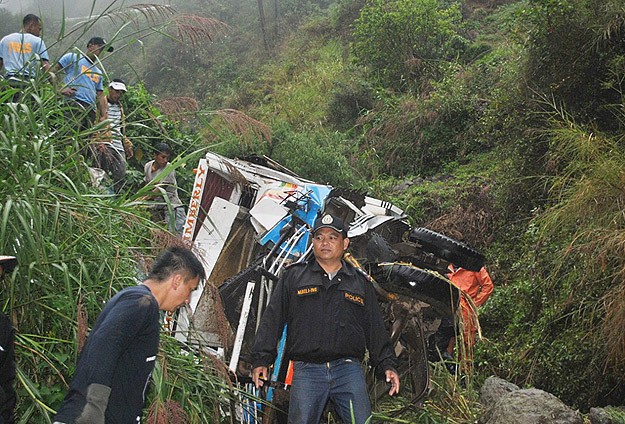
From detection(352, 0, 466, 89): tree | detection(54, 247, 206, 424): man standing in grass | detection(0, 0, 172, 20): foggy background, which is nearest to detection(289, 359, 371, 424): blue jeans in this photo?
detection(54, 247, 206, 424): man standing in grass

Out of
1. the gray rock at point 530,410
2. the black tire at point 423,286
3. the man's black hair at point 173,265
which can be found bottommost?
the gray rock at point 530,410

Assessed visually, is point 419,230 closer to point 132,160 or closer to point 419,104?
point 132,160

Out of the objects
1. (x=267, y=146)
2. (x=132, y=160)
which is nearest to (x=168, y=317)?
(x=132, y=160)

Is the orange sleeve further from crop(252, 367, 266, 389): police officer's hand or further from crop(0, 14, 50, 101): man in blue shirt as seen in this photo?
crop(0, 14, 50, 101): man in blue shirt

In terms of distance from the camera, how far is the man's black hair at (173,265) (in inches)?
139

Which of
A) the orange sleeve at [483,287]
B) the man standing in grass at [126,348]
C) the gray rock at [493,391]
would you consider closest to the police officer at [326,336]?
the gray rock at [493,391]

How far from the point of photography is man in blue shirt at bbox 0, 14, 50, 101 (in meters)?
4.39

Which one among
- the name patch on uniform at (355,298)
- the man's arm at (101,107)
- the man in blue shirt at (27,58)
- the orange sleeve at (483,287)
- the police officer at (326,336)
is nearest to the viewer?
the man in blue shirt at (27,58)

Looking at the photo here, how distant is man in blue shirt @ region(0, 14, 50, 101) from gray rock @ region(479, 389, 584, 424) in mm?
3421

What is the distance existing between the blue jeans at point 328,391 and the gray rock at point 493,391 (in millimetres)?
1158

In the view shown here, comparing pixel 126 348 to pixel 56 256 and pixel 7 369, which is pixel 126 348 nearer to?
pixel 7 369

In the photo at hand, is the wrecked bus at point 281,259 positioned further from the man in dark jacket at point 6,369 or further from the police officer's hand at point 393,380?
the man in dark jacket at point 6,369

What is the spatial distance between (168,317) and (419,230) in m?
2.69

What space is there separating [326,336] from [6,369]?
6.25 feet
